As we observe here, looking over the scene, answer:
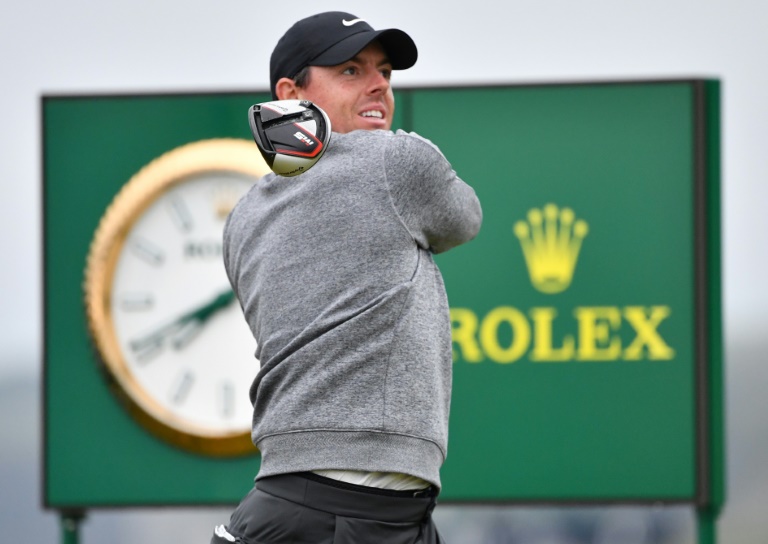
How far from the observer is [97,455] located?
4.31m

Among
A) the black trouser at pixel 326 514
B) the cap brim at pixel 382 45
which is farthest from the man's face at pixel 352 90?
the black trouser at pixel 326 514

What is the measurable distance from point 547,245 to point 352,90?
2121mm

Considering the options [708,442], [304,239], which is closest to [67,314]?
[708,442]

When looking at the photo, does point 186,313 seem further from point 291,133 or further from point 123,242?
point 291,133

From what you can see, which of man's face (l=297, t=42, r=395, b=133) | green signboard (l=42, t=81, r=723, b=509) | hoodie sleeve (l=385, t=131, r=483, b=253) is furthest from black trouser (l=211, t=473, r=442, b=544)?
green signboard (l=42, t=81, r=723, b=509)

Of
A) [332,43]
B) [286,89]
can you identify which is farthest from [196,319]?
[332,43]

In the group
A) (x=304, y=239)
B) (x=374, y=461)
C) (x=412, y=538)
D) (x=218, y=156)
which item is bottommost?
(x=412, y=538)

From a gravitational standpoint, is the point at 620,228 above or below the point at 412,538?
above

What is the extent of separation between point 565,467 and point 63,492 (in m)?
1.58

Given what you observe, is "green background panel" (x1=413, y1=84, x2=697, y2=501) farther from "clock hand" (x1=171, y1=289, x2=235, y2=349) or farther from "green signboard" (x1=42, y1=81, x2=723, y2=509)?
"clock hand" (x1=171, y1=289, x2=235, y2=349)

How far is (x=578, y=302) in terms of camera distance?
4230mm

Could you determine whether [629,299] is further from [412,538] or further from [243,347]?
[412,538]

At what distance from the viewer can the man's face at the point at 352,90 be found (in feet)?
7.13

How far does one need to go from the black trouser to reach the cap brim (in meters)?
0.65
